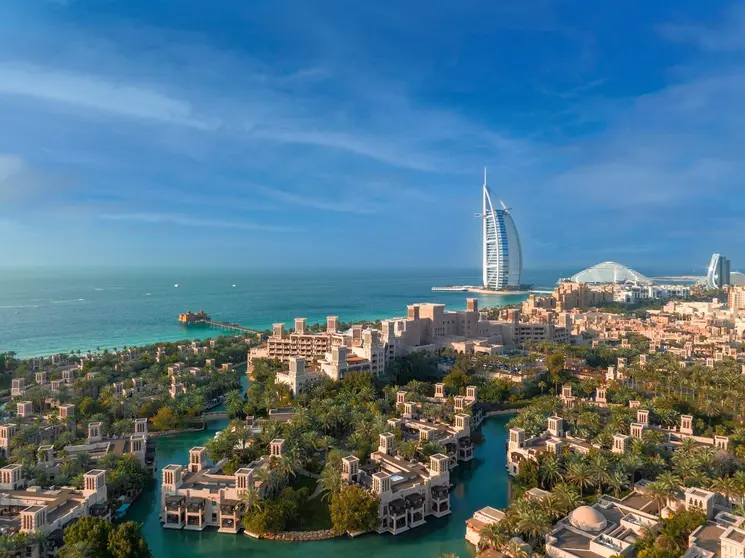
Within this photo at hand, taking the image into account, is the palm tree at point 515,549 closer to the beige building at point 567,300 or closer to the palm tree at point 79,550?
the palm tree at point 79,550

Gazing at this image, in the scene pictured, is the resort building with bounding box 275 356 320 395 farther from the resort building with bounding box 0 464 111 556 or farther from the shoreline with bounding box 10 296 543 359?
the shoreline with bounding box 10 296 543 359

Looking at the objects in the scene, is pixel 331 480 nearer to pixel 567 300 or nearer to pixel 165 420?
pixel 165 420

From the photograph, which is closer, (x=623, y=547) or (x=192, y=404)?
(x=623, y=547)

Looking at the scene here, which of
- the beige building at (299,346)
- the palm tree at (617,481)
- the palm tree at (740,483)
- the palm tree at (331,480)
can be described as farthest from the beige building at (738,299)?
the palm tree at (331,480)

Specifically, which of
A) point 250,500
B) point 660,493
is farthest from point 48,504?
point 660,493

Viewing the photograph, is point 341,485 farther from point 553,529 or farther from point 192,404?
point 192,404

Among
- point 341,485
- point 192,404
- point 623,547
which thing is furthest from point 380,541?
point 192,404

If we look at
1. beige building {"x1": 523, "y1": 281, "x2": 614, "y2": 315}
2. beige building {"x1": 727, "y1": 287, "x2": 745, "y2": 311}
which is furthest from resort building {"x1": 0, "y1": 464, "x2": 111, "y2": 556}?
beige building {"x1": 727, "y1": 287, "x2": 745, "y2": 311}
